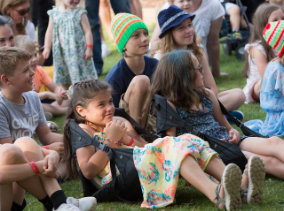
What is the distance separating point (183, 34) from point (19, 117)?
191 cm

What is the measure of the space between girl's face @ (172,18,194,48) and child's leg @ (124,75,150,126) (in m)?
0.79

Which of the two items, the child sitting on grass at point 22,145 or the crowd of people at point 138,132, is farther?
the crowd of people at point 138,132

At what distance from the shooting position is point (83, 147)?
3254mm

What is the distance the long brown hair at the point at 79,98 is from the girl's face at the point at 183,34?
4.87 ft

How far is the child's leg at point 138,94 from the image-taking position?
162 inches

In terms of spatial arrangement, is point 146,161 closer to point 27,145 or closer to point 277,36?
point 27,145

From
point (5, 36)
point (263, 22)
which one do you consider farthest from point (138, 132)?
point (263, 22)

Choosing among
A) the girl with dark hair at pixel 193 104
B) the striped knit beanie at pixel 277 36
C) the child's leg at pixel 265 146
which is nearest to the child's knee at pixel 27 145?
the girl with dark hair at pixel 193 104

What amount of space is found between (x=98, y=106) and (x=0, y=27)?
1548 mm

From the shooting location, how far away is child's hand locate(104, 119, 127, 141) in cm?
328

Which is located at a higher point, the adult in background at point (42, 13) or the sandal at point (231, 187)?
the adult in background at point (42, 13)

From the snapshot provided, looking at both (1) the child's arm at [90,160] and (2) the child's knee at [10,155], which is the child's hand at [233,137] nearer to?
(1) the child's arm at [90,160]

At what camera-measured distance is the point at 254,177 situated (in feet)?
9.28

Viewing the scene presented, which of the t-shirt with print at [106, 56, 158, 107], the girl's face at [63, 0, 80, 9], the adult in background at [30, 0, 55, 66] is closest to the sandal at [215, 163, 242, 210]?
the t-shirt with print at [106, 56, 158, 107]
